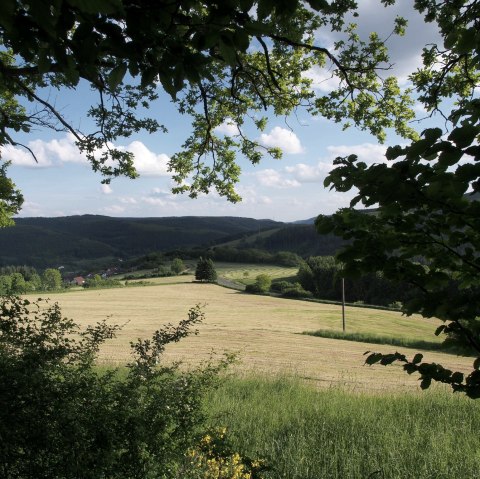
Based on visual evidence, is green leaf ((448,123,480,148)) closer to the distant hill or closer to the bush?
the bush

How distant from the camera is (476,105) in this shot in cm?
221

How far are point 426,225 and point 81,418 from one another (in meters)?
→ 3.73

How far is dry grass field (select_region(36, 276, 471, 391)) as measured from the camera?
2245 centimetres

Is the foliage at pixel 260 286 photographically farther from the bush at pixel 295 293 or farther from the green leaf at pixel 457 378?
the green leaf at pixel 457 378

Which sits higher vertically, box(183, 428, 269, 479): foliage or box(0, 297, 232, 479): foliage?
box(0, 297, 232, 479): foliage

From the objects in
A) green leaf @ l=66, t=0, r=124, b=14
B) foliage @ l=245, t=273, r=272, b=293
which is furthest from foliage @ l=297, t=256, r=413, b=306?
green leaf @ l=66, t=0, r=124, b=14

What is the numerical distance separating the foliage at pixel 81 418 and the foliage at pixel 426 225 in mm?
2723

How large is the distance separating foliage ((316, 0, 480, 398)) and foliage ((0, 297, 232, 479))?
2723 mm

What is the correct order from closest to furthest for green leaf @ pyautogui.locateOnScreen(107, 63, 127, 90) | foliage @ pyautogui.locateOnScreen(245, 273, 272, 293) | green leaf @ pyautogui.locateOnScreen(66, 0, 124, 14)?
green leaf @ pyautogui.locateOnScreen(66, 0, 124, 14)
green leaf @ pyautogui.locateOnScreen(107, 63, 127, 90)
foliage @ pyautogui.locateOnScreen(245, 273, 272, 293)

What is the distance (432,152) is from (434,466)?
5.14 metres

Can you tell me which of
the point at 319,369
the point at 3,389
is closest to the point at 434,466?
the point at 3,389

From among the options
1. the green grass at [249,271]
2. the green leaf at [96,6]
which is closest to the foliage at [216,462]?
the green leaf at [96,6]

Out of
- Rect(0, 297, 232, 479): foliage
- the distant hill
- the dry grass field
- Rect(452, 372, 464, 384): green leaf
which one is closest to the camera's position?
Rect(452, 372, 464, 384): green leaf

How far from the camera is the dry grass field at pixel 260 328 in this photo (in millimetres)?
22453
